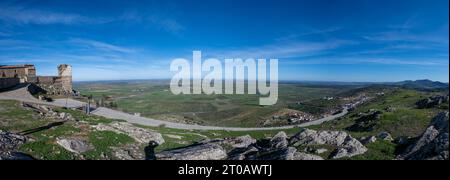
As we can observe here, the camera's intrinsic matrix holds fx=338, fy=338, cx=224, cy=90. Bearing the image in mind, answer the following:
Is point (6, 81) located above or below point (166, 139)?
above

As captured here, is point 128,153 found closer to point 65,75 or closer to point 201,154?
point 201,154

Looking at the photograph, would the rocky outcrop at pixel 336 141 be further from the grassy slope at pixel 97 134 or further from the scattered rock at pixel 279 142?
the grassy slope at pixel 97 134

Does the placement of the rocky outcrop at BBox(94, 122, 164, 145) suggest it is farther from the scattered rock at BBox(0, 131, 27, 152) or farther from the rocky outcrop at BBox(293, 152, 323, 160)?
the rocky outcrop at BBox(293, 152, 323, 160)

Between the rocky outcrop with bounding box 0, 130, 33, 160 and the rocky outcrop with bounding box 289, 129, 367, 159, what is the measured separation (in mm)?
21533

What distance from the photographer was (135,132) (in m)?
39.7

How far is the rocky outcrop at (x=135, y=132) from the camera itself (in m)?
37.9

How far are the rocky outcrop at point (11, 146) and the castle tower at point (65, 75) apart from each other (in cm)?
4041

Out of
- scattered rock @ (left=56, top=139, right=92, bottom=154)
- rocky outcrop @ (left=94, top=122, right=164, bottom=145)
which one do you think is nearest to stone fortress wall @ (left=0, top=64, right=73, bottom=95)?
rocky outcrop @ (left=94, top=122, right=164, bottom=145)
